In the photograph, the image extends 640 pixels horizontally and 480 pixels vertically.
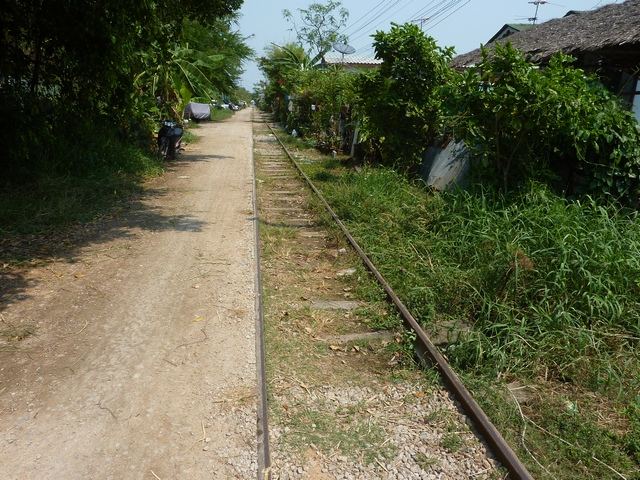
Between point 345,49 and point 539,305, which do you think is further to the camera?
point 345,49

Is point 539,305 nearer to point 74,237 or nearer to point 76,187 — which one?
point 74,237

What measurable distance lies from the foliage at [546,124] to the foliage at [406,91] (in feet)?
7.68

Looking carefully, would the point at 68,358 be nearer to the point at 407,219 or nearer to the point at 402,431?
the point at 402,431

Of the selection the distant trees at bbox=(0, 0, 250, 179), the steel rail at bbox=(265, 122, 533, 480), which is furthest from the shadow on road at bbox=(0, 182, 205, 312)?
the steel rail at bbox=(265, 122, 533, 480)

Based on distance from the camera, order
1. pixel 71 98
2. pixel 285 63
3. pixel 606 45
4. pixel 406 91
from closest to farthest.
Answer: pixel 71 98, pixel 606 45, pixel 406 91, pixel 285 63

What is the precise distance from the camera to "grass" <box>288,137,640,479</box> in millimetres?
3291

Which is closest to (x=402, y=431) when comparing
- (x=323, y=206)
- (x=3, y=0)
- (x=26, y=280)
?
(x=26, y=280)

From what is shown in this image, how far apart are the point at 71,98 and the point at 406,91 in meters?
6.20

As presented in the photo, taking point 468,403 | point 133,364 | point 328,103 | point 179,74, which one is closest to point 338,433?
point 468,403

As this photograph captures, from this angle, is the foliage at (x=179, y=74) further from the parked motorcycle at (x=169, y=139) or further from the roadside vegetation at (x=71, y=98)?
the parked motorcycle at (x=169, y=139)

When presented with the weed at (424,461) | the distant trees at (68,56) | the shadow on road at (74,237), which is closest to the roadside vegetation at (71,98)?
the distant trees at (68,56)

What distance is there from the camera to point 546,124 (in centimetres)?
655


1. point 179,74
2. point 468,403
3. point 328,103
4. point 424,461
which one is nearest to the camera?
point 424,461

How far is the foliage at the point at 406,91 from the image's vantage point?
9.81m
